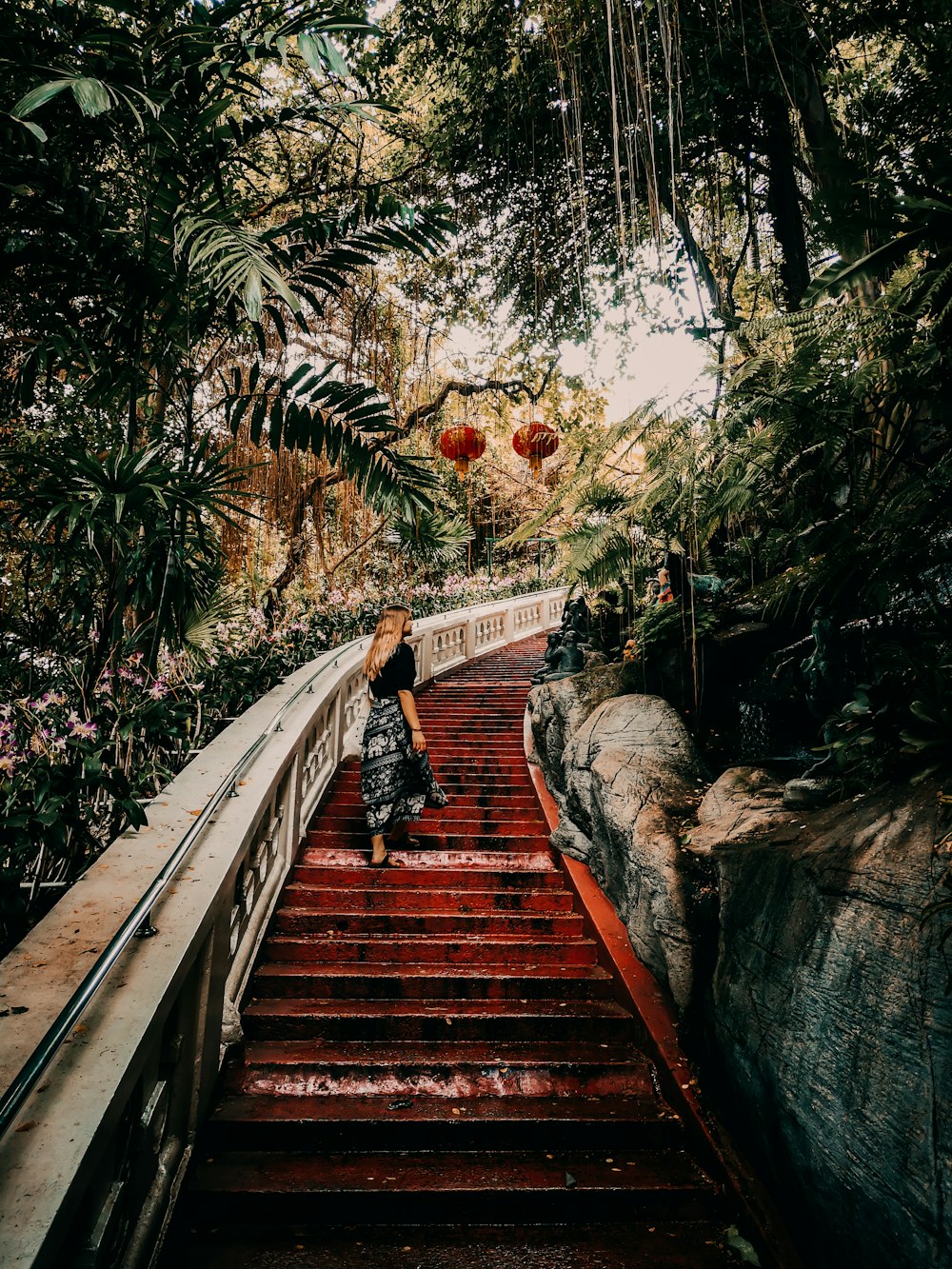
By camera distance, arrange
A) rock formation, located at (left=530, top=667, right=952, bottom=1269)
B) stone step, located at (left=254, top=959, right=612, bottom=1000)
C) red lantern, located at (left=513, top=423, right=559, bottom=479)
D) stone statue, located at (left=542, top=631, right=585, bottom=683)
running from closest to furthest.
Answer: rock formation, located at (left=530, top=667, right=952, bottom=1269), stone step, located at (left=254, top=959, right=612, bottom=1000), stone statue, located at (left=542, top=631, right=585, bottom=683), red lantern, located at (left=513, top=423, right=559, bottom=479)

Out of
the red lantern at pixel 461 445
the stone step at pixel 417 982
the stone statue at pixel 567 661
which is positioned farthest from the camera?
the red lantern at pixel 461 445

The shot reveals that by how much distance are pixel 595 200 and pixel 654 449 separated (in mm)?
4428

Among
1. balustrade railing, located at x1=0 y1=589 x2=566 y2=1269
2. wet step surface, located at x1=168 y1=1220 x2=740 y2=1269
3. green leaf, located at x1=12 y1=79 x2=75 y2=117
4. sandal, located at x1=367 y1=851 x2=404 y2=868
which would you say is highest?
green leaf, located at x1=12 y1=79 x2=75 y2=117

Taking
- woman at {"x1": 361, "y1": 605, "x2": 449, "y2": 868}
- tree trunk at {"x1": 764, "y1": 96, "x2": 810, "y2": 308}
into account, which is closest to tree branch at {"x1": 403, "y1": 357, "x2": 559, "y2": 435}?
tree trunk at {"x1": 764, "y1": 96, "x2": 810, "y2": 308}

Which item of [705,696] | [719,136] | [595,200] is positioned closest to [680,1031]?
[705,696]

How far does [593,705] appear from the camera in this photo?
527cm

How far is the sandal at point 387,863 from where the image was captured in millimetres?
4438

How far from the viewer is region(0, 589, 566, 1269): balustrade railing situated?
4.41ft

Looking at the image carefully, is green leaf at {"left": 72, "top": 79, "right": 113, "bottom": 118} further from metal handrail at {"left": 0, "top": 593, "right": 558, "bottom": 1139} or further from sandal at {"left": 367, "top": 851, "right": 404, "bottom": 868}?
sandal at {"left": 367, "top": 851, "right": 404, "bottom": 868}

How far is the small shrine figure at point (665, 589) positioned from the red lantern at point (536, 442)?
3.90 metres

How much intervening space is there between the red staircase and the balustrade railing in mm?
229

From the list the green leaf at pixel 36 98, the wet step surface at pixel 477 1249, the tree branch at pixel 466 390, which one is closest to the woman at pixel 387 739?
the wet step surface at pixel 477 1249

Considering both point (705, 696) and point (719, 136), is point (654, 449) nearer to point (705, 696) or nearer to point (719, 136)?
point (705, 696)

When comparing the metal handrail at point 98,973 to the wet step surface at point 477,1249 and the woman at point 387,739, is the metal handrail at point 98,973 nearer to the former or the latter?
the wet step surface at point 477,1249
